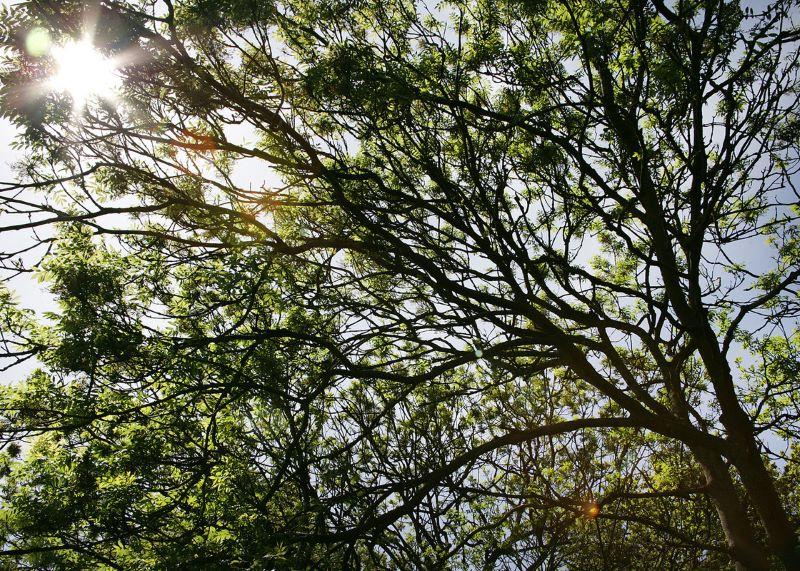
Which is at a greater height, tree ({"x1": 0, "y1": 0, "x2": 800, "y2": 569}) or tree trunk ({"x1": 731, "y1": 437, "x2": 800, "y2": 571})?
tree ({"x1": 0, "y1": 0, "x2": 800, "y2": 569})

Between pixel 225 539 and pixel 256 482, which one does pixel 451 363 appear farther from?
pixel 256 482

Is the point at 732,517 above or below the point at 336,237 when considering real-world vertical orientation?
below

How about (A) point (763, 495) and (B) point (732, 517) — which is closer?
(A) point (763, 495)

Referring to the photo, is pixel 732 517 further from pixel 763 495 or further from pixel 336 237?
pixel 336 237

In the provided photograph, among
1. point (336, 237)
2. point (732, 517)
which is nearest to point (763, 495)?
point (732, 517)

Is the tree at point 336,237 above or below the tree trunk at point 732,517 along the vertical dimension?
above

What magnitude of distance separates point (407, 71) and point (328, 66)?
3.45ft

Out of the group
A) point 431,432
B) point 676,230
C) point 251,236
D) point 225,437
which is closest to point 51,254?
point 251,236

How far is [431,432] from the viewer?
11.4 m

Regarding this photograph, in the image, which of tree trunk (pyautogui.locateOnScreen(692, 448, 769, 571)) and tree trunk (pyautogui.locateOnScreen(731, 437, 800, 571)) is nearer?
tree trunk (pyautogui.locateOnScreen(731, 437, 800, 571))

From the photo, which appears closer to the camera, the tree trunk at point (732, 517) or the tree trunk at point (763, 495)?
the tree trunk at point (763, 495)

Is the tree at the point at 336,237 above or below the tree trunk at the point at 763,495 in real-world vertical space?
above

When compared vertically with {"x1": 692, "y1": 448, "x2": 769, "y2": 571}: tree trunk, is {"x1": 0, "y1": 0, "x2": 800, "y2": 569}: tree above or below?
above

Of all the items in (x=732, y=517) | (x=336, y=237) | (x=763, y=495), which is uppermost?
(x=336, y=237)
